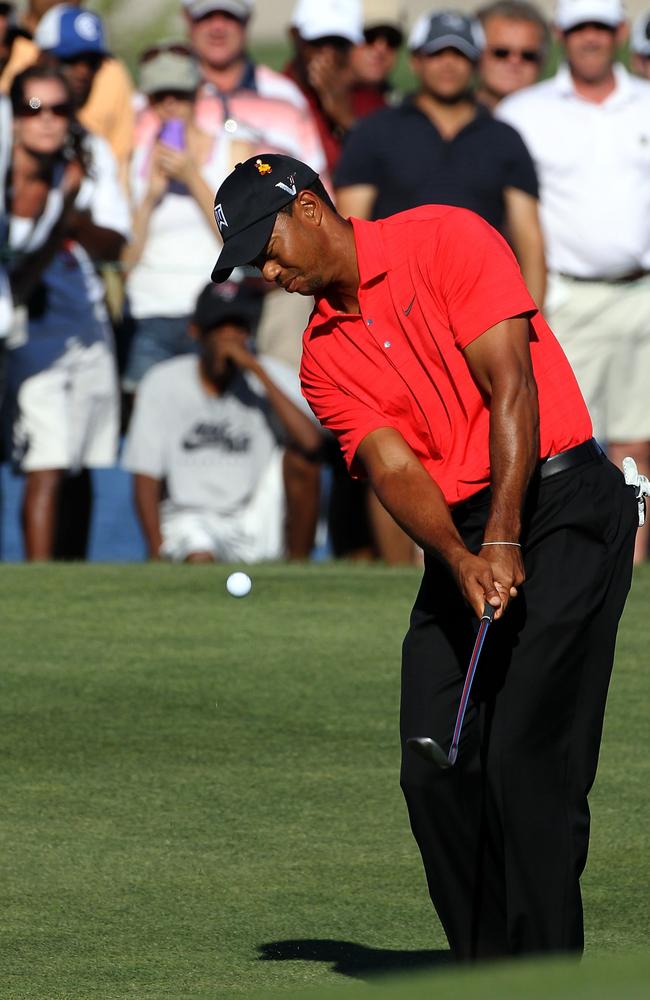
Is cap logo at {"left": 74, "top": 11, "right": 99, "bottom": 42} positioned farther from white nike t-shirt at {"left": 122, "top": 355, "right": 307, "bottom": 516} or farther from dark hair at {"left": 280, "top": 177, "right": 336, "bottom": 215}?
dark hair at {"left": 280, "top": 177, "right": 336, "bottom": 215}

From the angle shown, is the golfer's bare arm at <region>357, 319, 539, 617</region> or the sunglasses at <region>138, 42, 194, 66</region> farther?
the sunglasses at <region>138, 42, 194, 66</region>

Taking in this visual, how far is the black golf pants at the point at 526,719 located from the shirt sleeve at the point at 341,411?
10.3 inches

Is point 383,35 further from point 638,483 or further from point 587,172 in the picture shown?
point 638,483

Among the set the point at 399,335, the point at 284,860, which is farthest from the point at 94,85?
the point at 399,335

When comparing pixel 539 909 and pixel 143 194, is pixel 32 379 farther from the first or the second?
pixel 539 909

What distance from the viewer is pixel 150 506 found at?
31.4 feet

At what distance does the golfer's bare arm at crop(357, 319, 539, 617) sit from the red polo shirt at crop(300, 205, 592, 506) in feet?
0.23

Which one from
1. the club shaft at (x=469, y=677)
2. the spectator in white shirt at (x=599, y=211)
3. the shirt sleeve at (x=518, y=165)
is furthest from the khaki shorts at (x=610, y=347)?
the club shaft at (x=469, y=677)

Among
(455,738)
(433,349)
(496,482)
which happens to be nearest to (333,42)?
(433,349)

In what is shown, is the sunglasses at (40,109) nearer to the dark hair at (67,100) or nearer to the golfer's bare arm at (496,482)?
the dark hair at (67,100)

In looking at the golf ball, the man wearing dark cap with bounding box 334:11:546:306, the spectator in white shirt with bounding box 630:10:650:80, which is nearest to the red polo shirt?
the golf ball

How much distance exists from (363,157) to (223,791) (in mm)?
3483

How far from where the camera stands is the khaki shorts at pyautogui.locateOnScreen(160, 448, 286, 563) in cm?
945

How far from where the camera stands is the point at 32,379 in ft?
31.1
